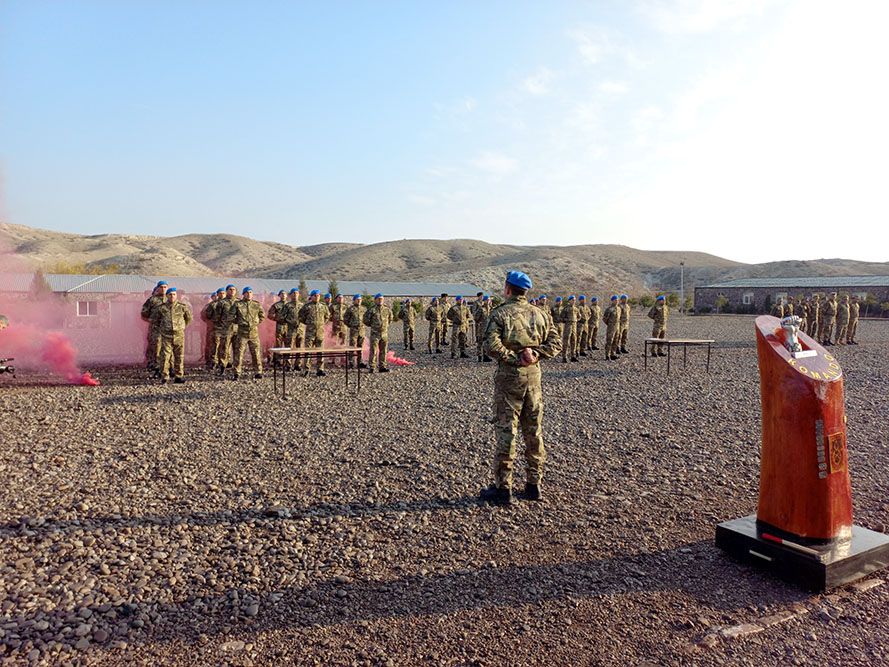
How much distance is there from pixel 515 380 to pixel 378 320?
33.9ft

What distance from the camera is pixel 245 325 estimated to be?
13875 mm

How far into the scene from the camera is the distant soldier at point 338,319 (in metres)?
16.9

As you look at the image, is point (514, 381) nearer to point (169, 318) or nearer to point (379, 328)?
point (169, 318)

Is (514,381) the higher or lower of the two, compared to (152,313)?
lower

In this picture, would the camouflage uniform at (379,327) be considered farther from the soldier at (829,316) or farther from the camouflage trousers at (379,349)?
the soldier at (829,316)

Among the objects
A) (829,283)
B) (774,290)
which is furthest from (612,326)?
(829,283)

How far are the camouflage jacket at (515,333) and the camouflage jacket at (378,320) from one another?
1000 centimetres

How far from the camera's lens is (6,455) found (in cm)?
718

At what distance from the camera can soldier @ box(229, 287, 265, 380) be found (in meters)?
13.9

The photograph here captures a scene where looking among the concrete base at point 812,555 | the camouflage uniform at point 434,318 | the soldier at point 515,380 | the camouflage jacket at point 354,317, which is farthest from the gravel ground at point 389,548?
the camouflage uniform at point 434,318

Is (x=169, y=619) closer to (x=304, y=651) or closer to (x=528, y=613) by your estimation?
(x=304, y=651)

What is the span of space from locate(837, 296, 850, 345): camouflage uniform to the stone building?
31672 millimetres

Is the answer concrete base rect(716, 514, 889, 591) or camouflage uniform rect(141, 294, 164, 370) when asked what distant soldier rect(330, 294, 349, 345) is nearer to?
camouflage uniform rect(141, 294, 164, 370)

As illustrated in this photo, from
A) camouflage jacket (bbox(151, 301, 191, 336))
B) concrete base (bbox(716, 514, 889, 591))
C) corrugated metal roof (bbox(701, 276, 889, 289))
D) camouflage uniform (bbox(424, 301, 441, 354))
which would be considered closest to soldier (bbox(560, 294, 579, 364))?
camouflage uniform (bbox(424, 301, 441, 354))
